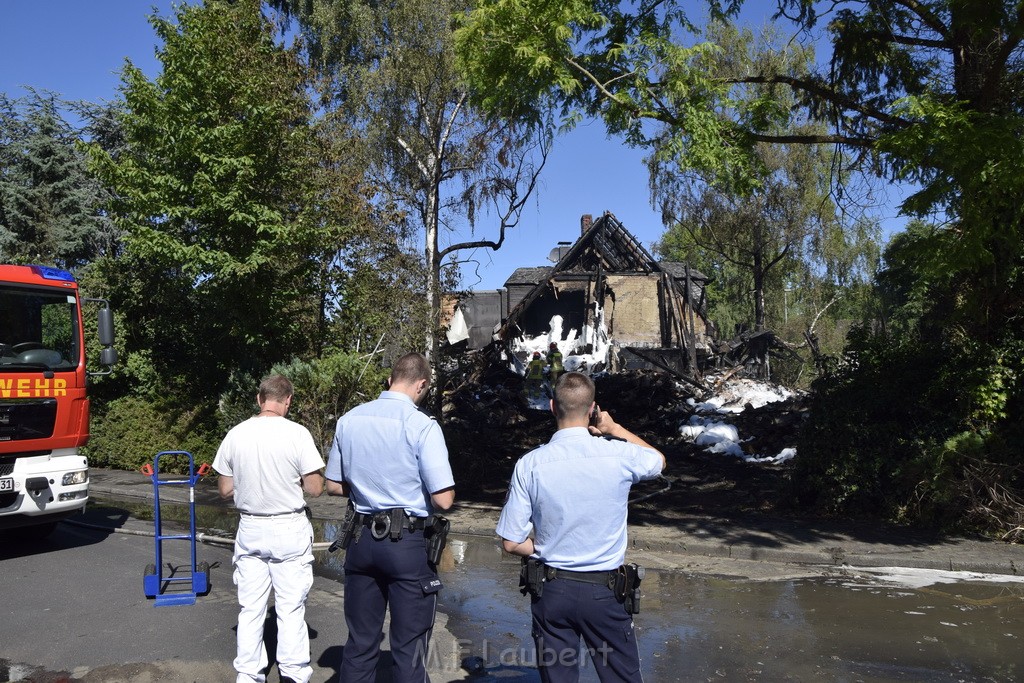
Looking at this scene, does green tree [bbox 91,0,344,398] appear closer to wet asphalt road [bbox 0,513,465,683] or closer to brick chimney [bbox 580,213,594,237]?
wet asphalt road [bbox 0,513,465,683]

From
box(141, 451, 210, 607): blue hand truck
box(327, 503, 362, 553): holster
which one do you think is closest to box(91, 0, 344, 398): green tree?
box(141, 451, 210, 607): blue hand truck

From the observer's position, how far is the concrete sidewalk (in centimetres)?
838

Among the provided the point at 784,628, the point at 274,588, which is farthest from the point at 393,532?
the point at 784,628

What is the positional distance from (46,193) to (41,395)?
20677mm

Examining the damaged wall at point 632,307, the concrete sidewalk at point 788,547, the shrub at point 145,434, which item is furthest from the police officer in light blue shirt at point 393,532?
the damaged wall at point 632,307

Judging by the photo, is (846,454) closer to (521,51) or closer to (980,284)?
(980,284)

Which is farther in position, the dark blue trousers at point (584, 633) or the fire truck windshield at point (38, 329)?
the fire truck windshield at point (38, 329)

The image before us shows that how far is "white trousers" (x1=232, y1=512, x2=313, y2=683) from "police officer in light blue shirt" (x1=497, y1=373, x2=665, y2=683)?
5.83ft

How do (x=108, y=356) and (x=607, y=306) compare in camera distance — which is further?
(x=607, y=306)

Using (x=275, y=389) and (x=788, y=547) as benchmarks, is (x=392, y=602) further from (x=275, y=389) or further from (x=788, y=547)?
(x=788, y=547)

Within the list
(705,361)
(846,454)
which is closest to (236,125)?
(846,454)

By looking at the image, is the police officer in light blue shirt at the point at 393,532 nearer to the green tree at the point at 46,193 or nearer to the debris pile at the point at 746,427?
the debris pile at the point at 746,427

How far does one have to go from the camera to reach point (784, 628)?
6.36 meters

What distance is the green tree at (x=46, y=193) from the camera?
83.7 ft
